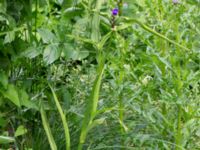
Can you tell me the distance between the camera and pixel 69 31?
2.42 meters

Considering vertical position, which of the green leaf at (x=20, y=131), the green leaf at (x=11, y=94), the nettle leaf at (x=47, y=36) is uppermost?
the nettle leaf at (x=47, y=36)

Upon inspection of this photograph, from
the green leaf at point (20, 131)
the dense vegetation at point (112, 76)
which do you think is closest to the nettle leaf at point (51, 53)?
the dense vegetation at point (112, 76)

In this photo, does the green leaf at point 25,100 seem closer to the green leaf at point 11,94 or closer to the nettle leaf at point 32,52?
the green leaf at point 11,94

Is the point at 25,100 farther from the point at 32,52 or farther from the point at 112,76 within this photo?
the point at 112,76

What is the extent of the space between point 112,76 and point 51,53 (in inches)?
15.1

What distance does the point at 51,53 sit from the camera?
218 cm

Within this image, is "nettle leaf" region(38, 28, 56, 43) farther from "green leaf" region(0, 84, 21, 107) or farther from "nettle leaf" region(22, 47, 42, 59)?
"green leaf" region(0, 84, 21, 107)

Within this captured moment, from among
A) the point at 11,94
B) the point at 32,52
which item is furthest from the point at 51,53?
the point at 11,94

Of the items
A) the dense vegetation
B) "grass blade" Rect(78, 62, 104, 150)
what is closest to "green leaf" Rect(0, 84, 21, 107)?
the dense vegetation

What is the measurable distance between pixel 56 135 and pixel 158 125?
521mm

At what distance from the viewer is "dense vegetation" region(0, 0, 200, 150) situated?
218 centimetres

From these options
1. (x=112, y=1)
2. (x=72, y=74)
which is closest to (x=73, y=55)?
(x=112, y=1)

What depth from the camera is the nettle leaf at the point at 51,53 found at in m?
2.16

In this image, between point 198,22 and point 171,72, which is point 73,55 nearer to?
point 171,72
